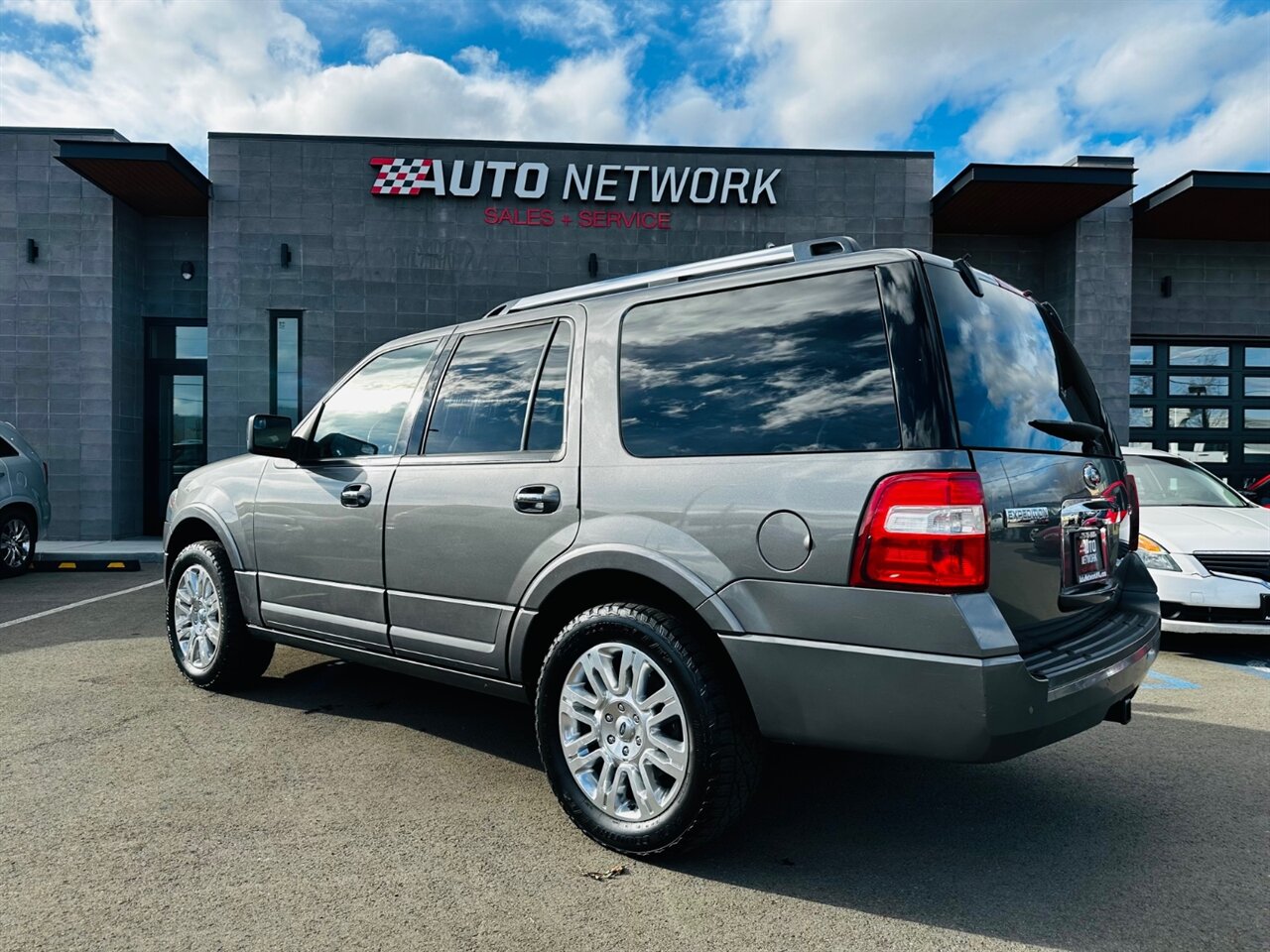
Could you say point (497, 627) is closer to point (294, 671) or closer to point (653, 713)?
point (653, 713)

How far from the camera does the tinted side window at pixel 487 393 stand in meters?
3.36

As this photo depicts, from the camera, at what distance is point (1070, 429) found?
2764 mm

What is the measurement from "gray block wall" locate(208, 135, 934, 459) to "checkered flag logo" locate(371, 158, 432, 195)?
0.12 meters

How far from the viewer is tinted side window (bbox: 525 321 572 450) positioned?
3.19m

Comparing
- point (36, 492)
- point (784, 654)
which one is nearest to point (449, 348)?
point (784, 654)

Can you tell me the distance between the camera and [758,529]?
8.23ft

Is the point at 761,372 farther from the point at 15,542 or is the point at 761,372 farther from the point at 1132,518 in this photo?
the point at 15,542

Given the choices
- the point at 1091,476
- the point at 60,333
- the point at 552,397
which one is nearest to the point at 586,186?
the point at 60,333

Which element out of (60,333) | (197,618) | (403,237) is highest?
(403,237)

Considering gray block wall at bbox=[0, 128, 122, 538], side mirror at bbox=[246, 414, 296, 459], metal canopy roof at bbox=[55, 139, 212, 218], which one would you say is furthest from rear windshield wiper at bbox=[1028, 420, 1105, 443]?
gray block wall at bbox=[0, 128, 122, 538]

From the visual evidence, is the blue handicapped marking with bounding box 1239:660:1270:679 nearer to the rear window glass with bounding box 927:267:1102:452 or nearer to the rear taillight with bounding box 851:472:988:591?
the rear window glass with bounding box 927:267:1102:452

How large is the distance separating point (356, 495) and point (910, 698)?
253 cm

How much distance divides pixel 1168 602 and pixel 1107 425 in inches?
118

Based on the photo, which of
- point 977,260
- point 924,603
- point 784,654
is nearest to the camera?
point 924,603
